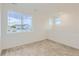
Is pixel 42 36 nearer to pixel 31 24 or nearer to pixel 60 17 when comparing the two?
pixel 31 24

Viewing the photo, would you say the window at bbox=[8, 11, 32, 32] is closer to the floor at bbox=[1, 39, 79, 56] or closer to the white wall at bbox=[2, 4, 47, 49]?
the white wall at bbox=[2, 4, 47, 49]

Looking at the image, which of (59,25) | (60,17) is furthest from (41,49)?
(60,17)

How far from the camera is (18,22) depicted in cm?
172

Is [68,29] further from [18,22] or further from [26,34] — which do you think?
[18,22]

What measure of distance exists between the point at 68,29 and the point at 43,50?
50 cm

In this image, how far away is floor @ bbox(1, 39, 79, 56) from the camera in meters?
1.74

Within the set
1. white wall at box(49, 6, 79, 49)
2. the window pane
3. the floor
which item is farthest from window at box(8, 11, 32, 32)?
white wall at box(49, 6, 79, 49)

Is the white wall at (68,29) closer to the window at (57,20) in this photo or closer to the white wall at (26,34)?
the window at (57,20)

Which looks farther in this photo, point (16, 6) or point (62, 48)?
point (62, 48)

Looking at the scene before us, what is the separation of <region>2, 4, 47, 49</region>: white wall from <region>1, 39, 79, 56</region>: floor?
2.8 inches

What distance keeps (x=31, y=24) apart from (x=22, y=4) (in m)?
0.34

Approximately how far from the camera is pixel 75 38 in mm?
1737

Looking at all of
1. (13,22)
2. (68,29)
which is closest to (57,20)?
(68,29)

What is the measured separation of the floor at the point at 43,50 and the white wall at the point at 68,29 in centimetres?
8
